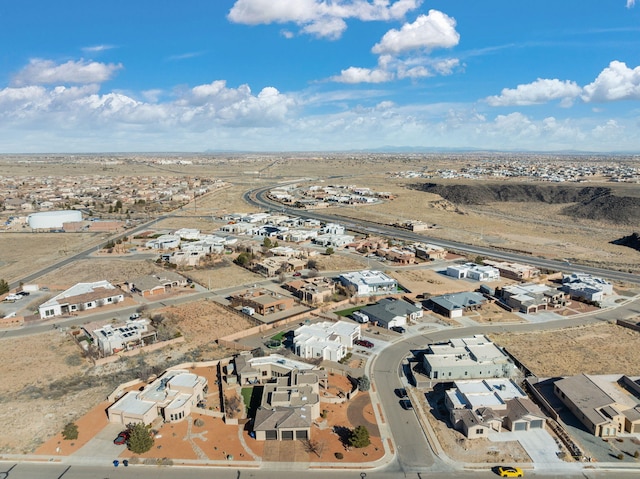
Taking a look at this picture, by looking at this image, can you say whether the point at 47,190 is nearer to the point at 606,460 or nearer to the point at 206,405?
the point at 206,405

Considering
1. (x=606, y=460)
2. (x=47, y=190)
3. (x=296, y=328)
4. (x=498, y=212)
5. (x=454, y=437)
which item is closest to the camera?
(x=606, y=460)

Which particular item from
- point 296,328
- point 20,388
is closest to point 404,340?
point 296,328

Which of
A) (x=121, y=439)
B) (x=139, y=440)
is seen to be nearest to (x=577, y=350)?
(x=139, y=440)

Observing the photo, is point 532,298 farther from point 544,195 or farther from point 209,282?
point 544,195

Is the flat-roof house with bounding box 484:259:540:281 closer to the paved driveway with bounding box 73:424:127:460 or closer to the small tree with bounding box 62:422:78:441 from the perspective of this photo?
the paved driveway with bounding box 73:424:127:460

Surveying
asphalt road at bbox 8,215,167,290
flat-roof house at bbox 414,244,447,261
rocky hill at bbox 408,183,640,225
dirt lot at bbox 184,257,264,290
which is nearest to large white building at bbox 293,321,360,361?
dirt lot at bbox 184,257,264,290
